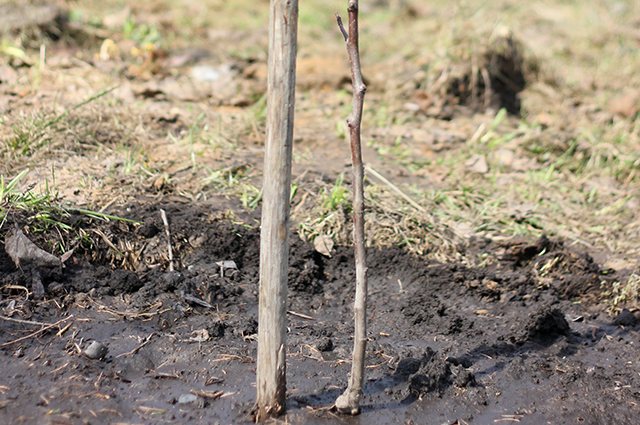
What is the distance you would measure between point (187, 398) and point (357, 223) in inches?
40.9

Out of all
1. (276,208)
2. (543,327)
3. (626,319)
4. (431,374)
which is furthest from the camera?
(626,319)

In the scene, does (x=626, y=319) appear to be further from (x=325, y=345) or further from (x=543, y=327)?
(x=325, y=345)

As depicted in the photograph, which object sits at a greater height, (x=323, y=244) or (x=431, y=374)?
(x=323, y=244)

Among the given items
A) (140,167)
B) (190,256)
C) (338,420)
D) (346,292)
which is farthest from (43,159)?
(338,420)

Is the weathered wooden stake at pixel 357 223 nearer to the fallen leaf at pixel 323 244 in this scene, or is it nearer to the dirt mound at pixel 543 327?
the dirt mound at pixel 543 327

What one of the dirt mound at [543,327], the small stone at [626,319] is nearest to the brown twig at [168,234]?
the dirt mound at [543,327]

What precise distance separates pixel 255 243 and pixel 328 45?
12.1 ft

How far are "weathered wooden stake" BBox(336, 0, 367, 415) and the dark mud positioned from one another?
0.13m

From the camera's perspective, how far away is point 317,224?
4.79m

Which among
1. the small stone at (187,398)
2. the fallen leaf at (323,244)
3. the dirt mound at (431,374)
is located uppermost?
the fallen leaf at (323,244)

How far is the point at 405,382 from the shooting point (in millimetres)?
3703

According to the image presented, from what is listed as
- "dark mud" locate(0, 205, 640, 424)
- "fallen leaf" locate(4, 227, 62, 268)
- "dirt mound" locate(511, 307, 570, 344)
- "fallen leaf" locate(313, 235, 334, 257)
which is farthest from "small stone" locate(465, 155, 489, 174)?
"fallen leaf" locate(4, 227, 62, 268)

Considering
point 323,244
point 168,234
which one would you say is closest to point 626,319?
point 323,244

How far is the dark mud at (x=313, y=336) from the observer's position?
3.49m
